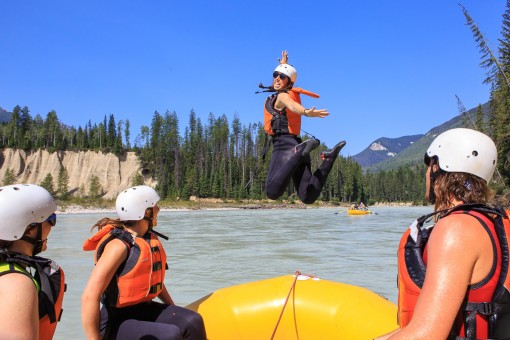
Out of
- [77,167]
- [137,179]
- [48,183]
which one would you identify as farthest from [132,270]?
[77,167]

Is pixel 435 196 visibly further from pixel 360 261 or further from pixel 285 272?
pixel 360 261

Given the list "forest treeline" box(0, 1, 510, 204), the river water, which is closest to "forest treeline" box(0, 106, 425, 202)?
"forest treeline" box(0, 1, 510, 204)

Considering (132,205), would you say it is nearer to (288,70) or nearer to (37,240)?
(37,240)

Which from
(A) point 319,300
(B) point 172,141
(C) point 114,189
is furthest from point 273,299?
(B) point 172,141

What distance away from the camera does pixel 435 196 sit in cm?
189

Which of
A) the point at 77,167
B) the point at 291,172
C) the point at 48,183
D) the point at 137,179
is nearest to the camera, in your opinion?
the point at 291,172

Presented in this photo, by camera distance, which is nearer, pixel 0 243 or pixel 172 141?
pixel 0 243

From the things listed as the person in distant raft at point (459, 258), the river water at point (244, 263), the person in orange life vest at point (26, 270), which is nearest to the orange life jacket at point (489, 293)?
the person in distant raft at point (459, 258)

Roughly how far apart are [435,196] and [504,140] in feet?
110

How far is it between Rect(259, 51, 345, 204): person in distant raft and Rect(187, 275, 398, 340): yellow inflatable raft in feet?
2.80

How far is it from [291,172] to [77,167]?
73.8 m

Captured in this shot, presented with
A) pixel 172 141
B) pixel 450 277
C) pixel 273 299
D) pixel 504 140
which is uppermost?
pixel 172 141

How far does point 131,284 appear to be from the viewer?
10.5 feet

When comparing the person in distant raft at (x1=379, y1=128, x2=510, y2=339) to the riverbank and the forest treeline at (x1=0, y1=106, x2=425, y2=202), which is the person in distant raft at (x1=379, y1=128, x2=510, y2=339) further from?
the forest treeline at (x1=0, y1=106, x2=425, y2=202)
